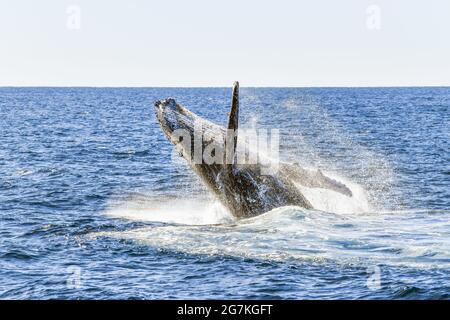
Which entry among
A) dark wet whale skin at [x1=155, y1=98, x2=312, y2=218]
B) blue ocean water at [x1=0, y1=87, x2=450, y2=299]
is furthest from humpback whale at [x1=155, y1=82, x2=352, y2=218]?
blue ocean water at [x1=0, y1=87, x2=450, y2=299]

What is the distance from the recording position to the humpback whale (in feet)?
81.0

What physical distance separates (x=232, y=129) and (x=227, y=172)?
4.88ft

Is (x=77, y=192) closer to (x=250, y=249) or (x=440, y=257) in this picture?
(x=250, y=249)

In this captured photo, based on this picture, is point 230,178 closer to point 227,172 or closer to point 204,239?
point 227,172

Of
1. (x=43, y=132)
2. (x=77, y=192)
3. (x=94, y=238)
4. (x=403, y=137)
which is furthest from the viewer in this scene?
(x=43, y=132)

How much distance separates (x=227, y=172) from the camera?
24.6m

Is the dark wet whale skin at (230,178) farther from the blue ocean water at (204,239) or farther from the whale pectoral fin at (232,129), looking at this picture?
the blue ocean water at (204,239)

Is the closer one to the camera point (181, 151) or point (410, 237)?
point (410, 237)

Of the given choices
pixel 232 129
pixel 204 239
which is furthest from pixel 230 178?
pixel 204 239

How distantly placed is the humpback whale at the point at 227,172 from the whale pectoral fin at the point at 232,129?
0.10 ft

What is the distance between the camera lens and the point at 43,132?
75062mm

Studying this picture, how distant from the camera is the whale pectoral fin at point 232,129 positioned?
925 inches
